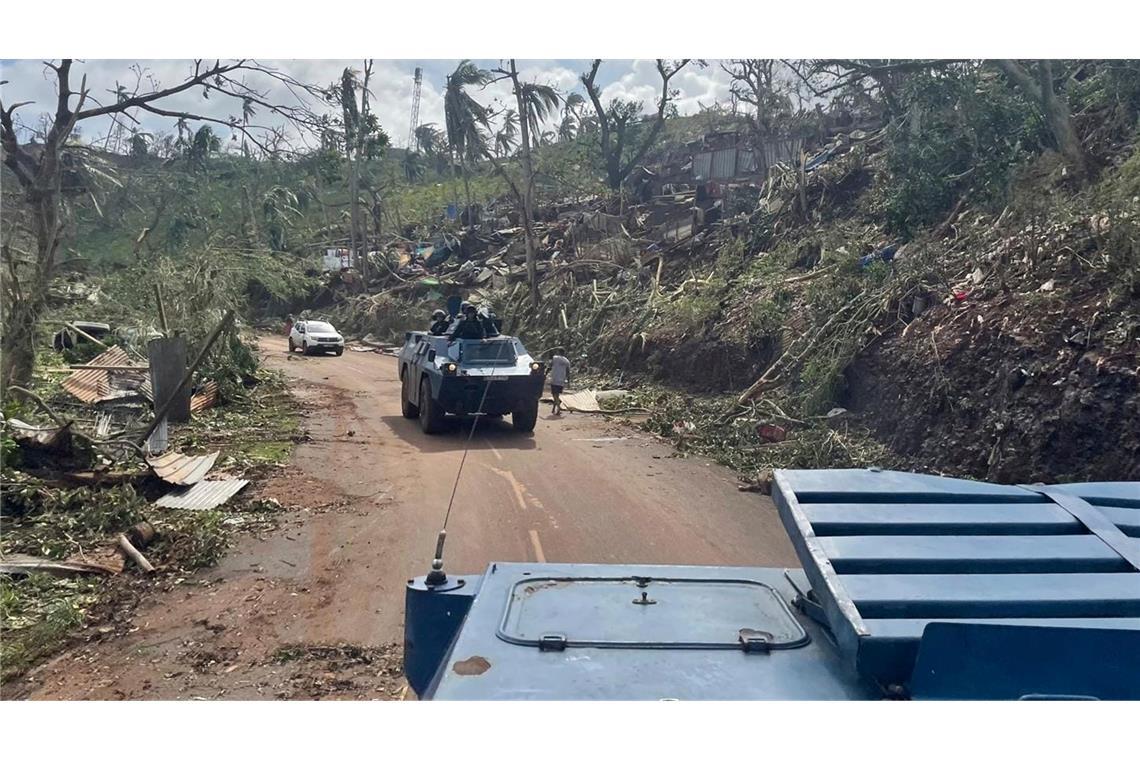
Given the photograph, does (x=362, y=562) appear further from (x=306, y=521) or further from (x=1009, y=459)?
(x=1009, y=459)

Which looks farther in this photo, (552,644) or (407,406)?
(407,406)

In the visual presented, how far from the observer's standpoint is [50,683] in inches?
195

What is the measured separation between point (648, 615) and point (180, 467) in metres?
7.74

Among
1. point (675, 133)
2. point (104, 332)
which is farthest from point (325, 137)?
point (675, 133)

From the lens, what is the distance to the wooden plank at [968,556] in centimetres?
261

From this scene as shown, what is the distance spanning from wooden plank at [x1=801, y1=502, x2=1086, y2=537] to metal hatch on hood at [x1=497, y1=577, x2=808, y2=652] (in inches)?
13.5

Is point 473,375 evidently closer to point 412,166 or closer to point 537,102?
point 537,102

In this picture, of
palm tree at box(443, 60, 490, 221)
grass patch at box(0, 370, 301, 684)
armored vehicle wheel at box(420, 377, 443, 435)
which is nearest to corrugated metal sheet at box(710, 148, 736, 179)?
palm tree at box(443, 60, 490, 221)

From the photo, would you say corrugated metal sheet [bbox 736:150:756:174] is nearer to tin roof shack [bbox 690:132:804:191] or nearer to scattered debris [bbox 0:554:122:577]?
tin roof shack [bbox 690:132:804:191]

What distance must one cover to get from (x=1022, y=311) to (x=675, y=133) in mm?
29474

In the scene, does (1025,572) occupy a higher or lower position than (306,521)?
higher

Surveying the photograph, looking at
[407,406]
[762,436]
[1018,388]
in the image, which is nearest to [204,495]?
[407,406]

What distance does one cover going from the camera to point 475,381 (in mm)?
12016

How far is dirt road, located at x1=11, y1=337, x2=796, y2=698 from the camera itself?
508cm
